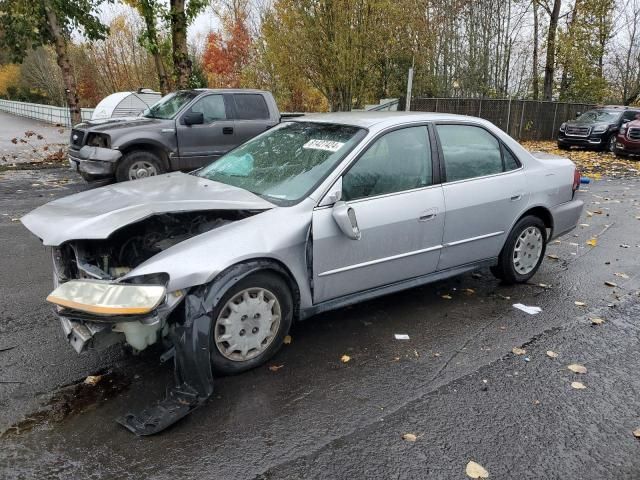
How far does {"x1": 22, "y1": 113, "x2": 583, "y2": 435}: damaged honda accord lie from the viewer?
289cm

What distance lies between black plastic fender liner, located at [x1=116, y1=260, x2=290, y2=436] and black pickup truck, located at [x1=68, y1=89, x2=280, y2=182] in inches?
249

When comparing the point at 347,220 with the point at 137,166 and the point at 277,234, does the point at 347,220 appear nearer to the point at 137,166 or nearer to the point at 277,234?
the point at 277,234

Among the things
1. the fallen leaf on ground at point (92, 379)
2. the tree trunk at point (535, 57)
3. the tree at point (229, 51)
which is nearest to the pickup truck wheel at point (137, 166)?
the fallen leaf on ground at point (92, 379)

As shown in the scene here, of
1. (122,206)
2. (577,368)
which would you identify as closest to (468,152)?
(577,368)

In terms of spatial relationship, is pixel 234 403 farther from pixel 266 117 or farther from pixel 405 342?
pixel 266 117

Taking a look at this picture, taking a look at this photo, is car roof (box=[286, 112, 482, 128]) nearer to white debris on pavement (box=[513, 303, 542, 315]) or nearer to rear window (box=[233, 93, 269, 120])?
white debris on pavement (box=[513, 303, 542, 315])

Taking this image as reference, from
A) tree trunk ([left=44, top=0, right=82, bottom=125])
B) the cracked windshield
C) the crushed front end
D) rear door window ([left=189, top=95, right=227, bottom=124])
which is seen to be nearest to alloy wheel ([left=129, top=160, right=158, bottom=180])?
rear door window ([left=189, top=95, right=227, bottom=124])

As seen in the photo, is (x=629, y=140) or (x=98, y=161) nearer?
(x=98, y=161)

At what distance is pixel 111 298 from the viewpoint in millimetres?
2775

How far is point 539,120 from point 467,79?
414 centimetres

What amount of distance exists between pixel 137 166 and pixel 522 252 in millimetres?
6640

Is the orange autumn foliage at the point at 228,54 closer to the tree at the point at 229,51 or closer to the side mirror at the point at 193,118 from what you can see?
the tree at the point at 229,51

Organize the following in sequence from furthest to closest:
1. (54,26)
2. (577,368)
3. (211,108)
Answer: (54,26) < (211,108) < (577,368)

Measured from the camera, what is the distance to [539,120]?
77.0 ft
